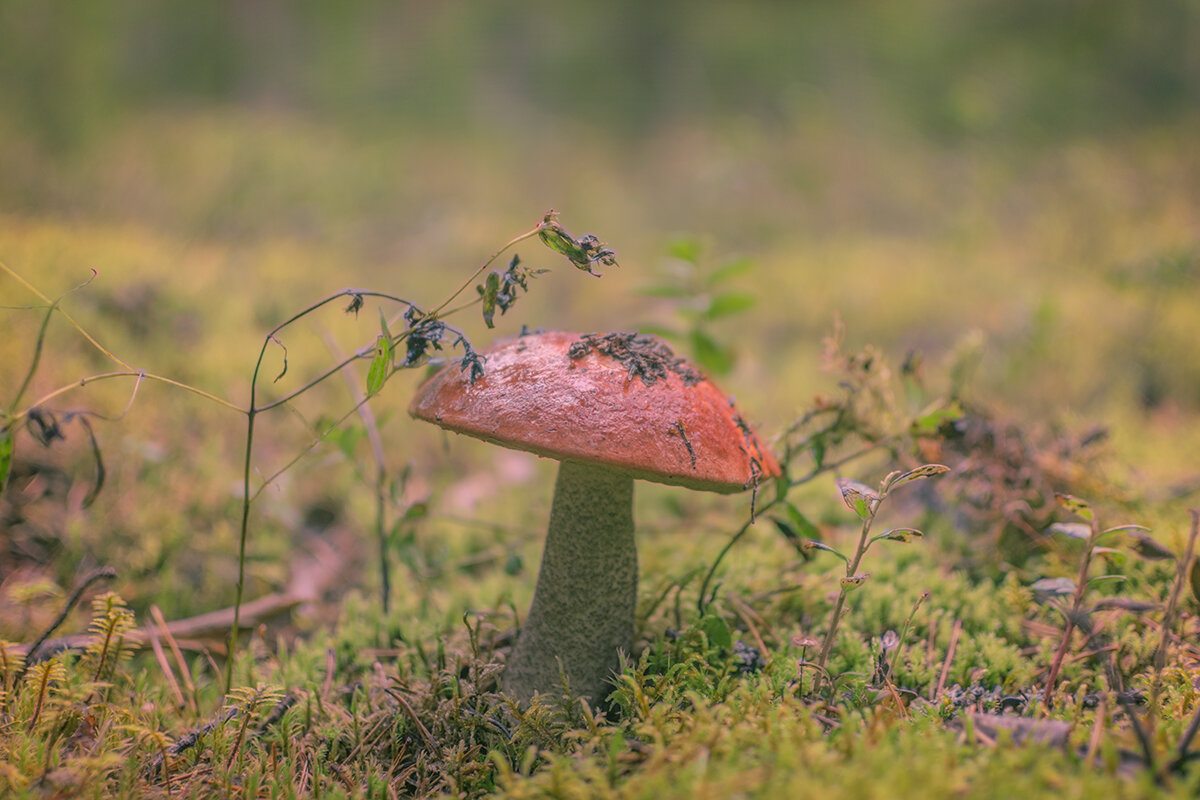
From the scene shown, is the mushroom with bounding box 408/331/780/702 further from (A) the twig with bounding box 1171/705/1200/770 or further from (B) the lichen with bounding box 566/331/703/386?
(A) the twig with bounding box 1171/705/1200/770

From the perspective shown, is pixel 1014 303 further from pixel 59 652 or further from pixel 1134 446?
pixel 59 652

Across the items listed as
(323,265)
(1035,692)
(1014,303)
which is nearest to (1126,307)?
(1014,303)

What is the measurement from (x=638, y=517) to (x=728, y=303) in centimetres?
103

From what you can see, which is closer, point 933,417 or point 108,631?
point 108,631

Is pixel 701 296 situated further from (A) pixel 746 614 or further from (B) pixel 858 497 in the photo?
(B) pixel 858 497

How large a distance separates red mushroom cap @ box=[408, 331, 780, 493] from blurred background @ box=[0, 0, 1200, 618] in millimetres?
535

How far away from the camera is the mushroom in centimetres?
137

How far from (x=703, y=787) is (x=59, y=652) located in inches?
Result: 65.7

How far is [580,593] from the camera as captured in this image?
Answer: 5.65ft

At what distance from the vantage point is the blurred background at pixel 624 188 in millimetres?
3354

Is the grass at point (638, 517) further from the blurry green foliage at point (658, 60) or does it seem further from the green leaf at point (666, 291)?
the blurry green foliage at point (658, 60)

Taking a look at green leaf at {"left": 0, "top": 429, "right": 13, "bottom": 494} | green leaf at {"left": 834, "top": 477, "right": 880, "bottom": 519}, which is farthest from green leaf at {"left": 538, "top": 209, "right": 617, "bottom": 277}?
green leaf at {"left": 0, "top": 429, "right": 13, "bottom": 494}

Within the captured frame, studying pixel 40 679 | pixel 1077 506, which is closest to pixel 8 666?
pixel 40 679

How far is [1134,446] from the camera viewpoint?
9.76ft
